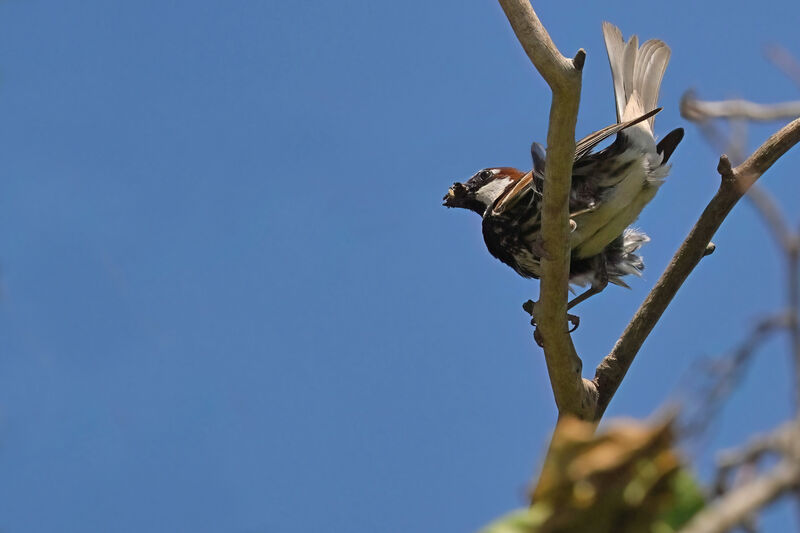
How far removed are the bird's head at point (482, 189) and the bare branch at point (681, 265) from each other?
1.76 m

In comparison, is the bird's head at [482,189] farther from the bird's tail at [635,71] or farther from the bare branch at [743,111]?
the bare branch at [743,111]

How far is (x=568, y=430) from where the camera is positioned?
210 cm

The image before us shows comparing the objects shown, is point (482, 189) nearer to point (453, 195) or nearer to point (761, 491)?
point (453, 195)

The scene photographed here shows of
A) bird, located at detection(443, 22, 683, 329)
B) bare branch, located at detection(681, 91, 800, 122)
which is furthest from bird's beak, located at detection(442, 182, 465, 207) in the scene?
bare branch, located at detection(681, 91, 800, 122)

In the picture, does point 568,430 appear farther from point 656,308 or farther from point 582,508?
point 656,308

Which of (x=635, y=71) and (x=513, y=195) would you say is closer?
(x=635, y=71)

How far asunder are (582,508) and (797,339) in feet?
2.20

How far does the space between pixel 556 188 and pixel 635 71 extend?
2365 millimetres

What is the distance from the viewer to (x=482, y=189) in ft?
29.8

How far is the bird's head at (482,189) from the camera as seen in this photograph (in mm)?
8969

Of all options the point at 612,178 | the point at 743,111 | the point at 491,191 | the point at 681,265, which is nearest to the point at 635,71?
the point at 612,178

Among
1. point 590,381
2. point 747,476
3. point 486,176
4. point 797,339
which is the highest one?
point 486,176

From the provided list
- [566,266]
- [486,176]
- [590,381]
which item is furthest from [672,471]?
[486,176]

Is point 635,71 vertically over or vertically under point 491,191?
under
